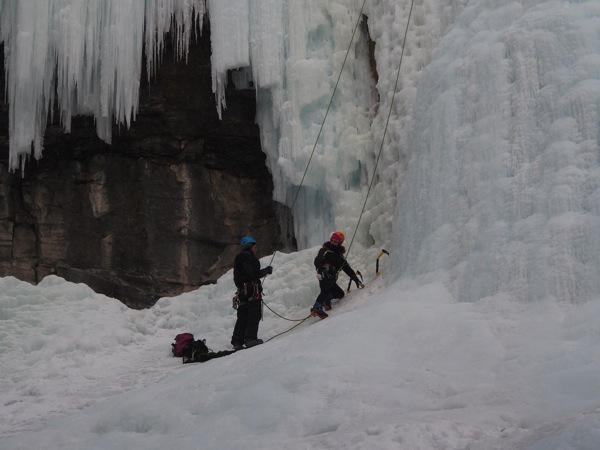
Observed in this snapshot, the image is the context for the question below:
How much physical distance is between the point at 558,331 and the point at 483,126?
2.40m

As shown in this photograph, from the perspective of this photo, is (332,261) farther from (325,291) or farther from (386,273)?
(386,273)

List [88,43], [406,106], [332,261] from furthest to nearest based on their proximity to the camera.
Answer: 1. [88,43]
2. [406,106]
3. [332,261]

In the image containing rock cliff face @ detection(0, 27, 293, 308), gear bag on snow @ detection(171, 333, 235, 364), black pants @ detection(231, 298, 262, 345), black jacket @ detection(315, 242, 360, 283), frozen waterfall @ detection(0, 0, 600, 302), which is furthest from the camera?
rock cliff face @ detection(0, 27, 293, 308)

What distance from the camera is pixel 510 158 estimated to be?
652cm

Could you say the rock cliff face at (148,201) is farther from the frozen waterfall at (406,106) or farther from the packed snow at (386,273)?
the packed snow at (386,273)

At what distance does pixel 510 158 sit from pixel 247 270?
118 inches

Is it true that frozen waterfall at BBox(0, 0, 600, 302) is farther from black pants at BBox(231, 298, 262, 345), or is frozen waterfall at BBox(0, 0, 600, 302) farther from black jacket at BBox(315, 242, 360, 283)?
black pants at BBox(231, 298, 262, 345)

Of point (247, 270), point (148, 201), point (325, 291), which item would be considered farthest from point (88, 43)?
point (325, 291)

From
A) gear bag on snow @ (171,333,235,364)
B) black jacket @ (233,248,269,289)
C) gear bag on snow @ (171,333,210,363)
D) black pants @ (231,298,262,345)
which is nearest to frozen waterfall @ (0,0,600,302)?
black jacket @ (233,248,269,289)

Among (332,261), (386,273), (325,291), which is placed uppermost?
(332,261)

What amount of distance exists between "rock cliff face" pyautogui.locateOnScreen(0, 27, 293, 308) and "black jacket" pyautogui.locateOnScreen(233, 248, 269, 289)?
4772mm

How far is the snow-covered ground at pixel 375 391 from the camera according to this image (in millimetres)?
4035

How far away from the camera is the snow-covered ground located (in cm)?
404

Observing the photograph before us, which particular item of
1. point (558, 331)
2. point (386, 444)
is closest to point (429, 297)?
point (558, 331)
